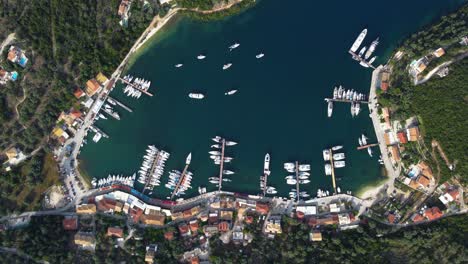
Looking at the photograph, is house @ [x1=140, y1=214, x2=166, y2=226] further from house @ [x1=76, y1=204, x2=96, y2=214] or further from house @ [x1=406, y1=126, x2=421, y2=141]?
house @ [x1=406, y1=126, x2=421, y2=141]

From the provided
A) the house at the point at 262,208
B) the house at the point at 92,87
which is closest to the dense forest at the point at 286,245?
the house at the point at 262,208

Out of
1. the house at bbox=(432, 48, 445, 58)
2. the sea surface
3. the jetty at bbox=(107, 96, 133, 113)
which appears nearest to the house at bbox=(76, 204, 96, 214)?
the sea surface

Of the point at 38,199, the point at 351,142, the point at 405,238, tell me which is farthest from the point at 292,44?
the point at 38,199

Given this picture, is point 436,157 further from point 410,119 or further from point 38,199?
point 38,199

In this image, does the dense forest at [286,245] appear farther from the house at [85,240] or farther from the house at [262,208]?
the house at [262,208]

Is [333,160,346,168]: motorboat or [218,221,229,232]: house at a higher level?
[333,160,346,168]: motorboat
